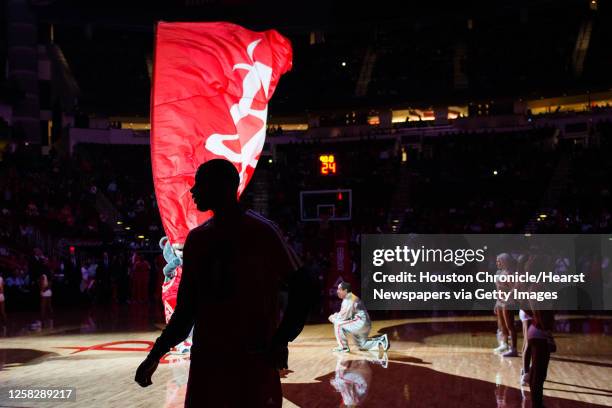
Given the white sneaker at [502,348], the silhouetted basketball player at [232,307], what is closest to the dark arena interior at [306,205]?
the silhouetted basketball player at [232,307]

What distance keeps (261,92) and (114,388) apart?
3.76 metres

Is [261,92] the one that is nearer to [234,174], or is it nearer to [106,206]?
[234,174]

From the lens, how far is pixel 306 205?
27.1 meters

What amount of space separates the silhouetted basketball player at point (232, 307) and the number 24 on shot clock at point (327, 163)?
27799 mm

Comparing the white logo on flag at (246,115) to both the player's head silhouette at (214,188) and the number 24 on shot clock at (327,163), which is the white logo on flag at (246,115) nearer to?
the player's head silhouette at (214,188)

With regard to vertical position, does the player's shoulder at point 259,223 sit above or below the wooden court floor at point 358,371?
above

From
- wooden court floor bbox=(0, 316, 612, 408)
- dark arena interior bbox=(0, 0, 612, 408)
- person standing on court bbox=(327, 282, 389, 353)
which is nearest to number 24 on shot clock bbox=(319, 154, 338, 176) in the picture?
dark arena interior bbox=(0, 0, 612, 408)

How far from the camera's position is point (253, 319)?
2.54 m

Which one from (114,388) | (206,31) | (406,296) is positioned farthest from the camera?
(406,296)

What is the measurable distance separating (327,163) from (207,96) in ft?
76.9

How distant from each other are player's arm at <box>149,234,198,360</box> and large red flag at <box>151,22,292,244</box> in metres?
4.51

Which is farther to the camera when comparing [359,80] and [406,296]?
[359,80]

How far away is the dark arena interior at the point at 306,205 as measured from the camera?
11.2 feet

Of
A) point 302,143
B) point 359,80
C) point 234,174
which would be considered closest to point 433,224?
point 302,143
